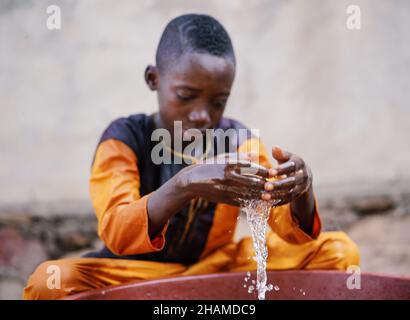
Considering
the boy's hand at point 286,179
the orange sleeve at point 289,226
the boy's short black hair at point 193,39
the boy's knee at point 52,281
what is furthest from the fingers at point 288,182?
the boy's knee at point 52,281

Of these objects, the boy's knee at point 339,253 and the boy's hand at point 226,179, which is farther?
the boy's knee at point 339,253

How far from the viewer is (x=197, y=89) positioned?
75.5 inches

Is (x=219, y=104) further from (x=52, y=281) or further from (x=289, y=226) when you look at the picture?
(x=52, y=281)

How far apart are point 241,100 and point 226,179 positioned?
202 centimetres

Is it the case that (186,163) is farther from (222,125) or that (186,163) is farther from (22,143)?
(22,143)

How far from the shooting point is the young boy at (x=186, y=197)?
5.36ft

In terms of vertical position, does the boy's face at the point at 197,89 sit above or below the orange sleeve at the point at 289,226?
above

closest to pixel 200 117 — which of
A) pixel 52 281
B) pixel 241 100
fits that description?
pixel 52 281

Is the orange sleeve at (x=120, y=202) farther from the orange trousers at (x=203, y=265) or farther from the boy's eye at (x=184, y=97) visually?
the boy's eye at (x=184, y=97)

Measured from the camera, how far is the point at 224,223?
6.94 feet

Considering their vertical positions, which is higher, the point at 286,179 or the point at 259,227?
the point at 286,179

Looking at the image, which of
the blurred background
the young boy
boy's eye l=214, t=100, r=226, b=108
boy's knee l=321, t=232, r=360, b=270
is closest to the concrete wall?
the blurred background
